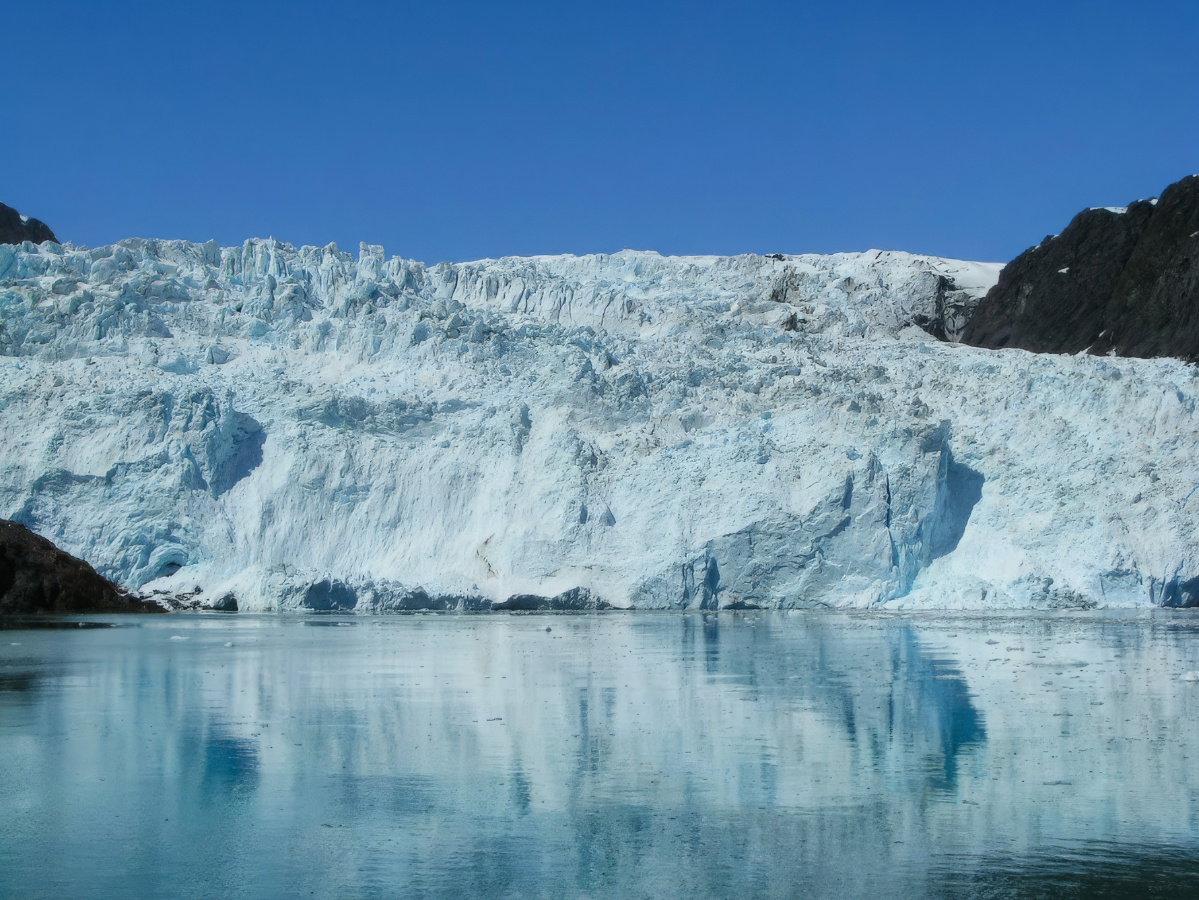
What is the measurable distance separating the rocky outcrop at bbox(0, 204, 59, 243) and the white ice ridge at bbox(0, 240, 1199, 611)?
703cm

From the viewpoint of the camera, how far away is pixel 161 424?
24.1m

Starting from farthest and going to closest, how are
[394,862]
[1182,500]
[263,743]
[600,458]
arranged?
[600,458], [1182,500], [263,743], [394,862]

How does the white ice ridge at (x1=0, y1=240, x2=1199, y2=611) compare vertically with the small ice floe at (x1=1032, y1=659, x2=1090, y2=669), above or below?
above

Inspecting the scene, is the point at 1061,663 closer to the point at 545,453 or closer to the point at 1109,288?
the point at 545,453

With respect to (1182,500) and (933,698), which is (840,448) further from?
(933,698)

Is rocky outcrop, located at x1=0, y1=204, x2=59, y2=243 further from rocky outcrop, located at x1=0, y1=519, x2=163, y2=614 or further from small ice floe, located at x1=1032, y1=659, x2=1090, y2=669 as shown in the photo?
small ice floe, located at x1=1032, y1=659, x2=1090, y2=669

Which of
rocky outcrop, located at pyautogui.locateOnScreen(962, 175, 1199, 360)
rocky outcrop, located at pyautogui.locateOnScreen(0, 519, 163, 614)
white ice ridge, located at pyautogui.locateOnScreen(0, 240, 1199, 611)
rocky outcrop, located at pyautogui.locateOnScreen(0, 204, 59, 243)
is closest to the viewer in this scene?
white ice ridge, located at pyautogui.locateOnScreen(0, 240, 1199, 611)

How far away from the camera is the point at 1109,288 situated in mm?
31500

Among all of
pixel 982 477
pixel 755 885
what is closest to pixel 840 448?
pixel 982 477

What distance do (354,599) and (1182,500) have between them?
15410 mm

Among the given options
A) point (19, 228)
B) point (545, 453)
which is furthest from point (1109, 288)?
point (19, 228)

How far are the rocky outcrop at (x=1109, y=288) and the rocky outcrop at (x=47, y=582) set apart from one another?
2360 cm

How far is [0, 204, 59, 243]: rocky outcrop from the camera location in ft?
114

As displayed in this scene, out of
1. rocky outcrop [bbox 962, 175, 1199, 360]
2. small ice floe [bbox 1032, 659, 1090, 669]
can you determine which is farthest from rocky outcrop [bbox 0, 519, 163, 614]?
rocky outcrop [bbox 962, 175, 1199, 360]
